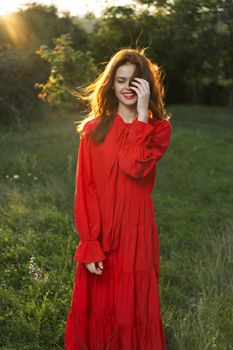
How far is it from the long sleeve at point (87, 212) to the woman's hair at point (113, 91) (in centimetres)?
12

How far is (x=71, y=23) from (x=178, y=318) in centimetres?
1985

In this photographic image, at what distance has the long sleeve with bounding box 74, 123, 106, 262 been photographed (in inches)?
98.5

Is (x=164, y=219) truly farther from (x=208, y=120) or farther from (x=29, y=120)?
(x=208, y=120)

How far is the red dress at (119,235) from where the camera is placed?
8.21 feet

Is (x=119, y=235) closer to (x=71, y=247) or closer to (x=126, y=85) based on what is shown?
(x=126, y=85)

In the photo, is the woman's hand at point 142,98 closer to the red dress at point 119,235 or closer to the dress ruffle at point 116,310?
the red dress at point 119,235

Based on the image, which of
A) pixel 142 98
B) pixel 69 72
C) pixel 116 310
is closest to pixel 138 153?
pixel 142 98

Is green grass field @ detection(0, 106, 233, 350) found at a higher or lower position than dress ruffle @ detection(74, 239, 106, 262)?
lower

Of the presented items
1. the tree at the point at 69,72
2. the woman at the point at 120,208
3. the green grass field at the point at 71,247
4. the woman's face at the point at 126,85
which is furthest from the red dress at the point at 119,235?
the tree at the point at 69,72

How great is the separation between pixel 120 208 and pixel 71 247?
1962 mm

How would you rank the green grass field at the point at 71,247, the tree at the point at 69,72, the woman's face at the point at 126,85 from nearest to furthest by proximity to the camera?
the woman's face at the point at 126,85
the green grass field at the point at 71,247
the tree at the point at 69,72

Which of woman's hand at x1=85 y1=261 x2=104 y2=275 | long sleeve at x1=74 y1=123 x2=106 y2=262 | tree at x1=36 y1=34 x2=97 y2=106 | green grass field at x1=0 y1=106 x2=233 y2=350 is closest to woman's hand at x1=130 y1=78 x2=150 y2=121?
long sleeve at x1=74 y1=123 x2=106 y2=262

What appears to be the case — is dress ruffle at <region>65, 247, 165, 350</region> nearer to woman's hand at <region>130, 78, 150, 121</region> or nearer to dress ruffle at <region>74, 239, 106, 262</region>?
dress ruffle at <region>74, 239, 106, 262</region>

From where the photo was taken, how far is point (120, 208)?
8.23 feet
